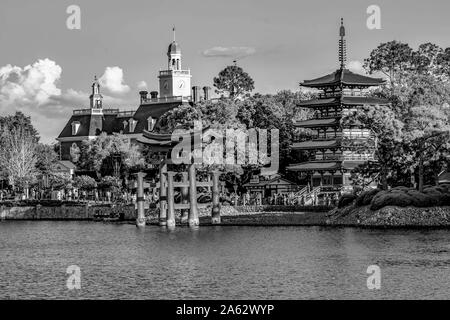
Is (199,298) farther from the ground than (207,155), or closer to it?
closer to it

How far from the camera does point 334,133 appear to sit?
111 meters

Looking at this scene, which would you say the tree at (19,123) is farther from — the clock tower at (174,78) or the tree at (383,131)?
the tree at (383,131)

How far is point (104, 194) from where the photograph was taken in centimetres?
12369

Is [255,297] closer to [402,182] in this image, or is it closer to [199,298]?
[199,298]

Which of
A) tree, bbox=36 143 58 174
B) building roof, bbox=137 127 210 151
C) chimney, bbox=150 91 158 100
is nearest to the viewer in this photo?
building roof, bbox=137 127 210 151

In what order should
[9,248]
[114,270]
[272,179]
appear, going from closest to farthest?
[114,270]
[9,248]
[272,179]

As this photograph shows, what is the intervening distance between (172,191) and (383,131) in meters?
19.7

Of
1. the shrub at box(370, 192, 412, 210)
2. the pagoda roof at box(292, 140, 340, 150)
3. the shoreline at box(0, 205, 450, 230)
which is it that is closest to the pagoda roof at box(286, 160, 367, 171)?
the pagoda roof at box(292, 140, 340, 150)

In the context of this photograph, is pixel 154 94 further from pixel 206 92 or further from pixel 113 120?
pixel 206 92

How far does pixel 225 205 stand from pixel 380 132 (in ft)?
56.2

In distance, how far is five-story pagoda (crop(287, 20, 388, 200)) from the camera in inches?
4178

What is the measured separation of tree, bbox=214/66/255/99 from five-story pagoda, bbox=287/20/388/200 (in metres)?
28.2

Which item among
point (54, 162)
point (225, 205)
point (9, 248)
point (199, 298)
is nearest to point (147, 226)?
point (225, 205)

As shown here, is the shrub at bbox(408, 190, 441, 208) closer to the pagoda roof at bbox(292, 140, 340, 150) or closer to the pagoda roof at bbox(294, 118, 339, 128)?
the pagoda roof at bbox(292, 140, 340, 150)
